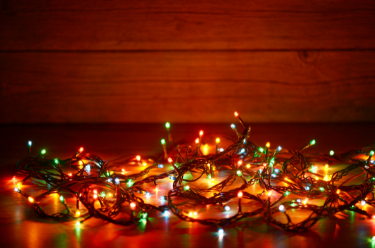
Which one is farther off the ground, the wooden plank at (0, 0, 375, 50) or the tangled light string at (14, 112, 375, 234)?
the wooden plank at (0, 0, 375, 50)

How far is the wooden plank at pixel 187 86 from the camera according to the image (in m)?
1.36

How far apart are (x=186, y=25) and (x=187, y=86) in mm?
250

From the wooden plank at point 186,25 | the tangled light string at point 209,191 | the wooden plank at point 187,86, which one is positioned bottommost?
the tangled light string at point 209,191

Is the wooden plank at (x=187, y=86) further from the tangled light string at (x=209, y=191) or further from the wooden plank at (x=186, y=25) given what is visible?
the tangled light string at (x=209, y=191)

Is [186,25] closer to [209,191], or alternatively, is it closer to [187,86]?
[187,86]

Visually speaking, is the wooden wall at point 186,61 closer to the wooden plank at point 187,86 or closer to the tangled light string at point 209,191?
the wooden plank at point 187,86

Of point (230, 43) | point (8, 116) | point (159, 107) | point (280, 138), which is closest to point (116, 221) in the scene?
point (280, 138)

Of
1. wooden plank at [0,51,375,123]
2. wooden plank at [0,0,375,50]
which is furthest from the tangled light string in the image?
wooden plank at [0,0,375,50]

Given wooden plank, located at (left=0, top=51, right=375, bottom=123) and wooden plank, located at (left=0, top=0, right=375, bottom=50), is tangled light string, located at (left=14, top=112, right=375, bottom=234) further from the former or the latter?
wooden plank, located at (left=0, top=0, right=375, bottom=50)

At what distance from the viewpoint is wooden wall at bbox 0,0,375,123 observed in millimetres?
1333

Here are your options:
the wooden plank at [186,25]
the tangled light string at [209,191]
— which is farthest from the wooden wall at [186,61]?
the tangled light string at [209,191]

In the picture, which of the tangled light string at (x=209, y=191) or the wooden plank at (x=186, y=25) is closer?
the tangled light string at (x=209, y=191)

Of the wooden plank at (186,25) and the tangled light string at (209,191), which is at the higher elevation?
the wooden plank at (186,25)

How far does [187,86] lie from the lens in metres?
1.39
